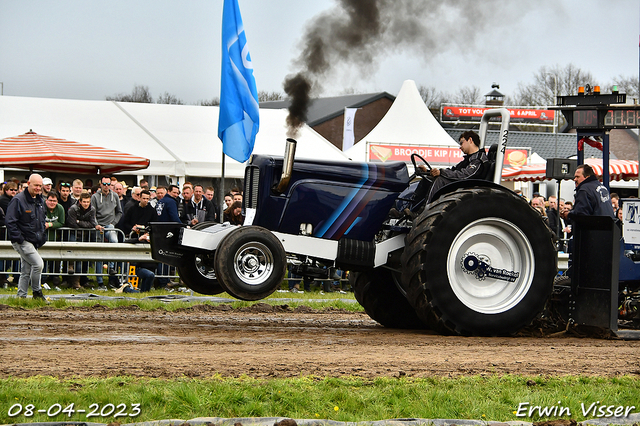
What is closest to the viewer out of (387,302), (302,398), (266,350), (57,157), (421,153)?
(302,398)

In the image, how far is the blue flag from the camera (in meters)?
12.1

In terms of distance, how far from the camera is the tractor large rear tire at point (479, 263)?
286 inches

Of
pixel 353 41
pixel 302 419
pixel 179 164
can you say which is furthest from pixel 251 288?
pixel 179 164

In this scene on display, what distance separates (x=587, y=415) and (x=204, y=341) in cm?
367

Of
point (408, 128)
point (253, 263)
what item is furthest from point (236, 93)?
point (408, 128)

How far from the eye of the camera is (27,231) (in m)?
11.2

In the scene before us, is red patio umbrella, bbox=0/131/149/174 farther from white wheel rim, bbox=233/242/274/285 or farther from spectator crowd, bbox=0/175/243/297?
white wheel rim, bbox=233/242/274/285

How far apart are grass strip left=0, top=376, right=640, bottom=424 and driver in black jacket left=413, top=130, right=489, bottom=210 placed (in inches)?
118

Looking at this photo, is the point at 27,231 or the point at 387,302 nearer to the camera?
the point at 387,302

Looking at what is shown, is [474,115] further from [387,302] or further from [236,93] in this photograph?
[387,302]

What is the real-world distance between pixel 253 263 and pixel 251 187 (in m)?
1.08

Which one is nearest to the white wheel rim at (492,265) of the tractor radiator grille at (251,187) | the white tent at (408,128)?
the tractor radiator grille at (251,187)

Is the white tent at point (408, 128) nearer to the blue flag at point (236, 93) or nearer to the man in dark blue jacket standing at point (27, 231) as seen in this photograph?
the blue flag at point (236, 93)

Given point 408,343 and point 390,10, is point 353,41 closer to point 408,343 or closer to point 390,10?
point 390,10
